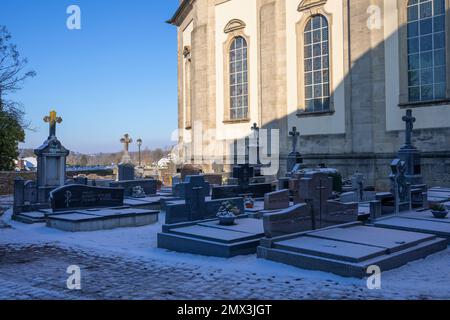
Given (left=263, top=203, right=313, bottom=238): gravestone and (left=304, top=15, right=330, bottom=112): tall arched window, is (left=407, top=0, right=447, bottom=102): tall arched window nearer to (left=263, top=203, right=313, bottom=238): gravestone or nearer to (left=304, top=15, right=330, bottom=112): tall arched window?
(left=304, top=15, right=330, bottom=112): tall arched window

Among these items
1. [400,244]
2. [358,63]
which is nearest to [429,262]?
[400,244]

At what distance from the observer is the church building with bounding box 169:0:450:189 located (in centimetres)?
1842

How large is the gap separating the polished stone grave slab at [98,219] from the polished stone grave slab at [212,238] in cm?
318

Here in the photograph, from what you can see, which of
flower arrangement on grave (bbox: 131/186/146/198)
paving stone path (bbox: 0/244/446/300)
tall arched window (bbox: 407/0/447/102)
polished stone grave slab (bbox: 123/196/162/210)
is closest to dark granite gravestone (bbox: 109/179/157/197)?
flower arrangement on grave (bbox: 131/186/146/198)

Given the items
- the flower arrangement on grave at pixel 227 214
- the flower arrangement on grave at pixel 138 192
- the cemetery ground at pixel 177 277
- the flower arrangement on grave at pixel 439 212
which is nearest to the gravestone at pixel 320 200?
the flower arrangement on grave at pixel 227 214

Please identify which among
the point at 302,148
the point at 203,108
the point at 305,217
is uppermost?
the point at 203,108

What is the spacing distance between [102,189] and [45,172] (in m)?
3.43

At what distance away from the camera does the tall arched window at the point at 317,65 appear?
21.8 m

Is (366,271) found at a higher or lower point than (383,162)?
lower

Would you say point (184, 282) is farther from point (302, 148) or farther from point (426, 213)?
point (302, 148)

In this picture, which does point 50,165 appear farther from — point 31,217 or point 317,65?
point 317,65

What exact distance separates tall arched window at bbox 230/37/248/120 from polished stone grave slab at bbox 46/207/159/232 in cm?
1347

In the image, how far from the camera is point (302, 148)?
22.5 m
